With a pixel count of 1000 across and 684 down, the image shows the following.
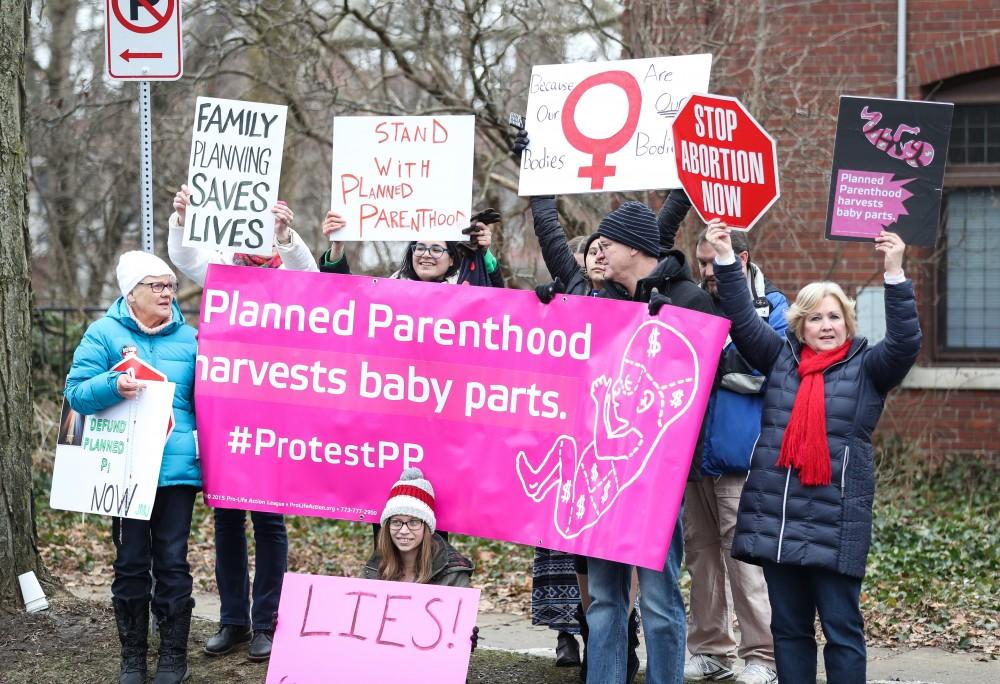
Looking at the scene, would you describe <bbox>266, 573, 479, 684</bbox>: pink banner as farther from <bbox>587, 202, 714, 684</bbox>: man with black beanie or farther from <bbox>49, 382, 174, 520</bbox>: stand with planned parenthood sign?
<bbox>49, 382, 174, 520</bbox>: stand with planned parenthood sign

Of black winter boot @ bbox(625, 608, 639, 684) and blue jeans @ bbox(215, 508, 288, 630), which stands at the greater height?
blue jeans @ bbox(215, 508, 288, 630)

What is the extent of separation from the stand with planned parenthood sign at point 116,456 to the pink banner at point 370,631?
0.72m

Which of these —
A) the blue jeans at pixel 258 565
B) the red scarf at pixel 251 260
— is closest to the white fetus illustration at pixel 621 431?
the blue jeans at pixel 258 565

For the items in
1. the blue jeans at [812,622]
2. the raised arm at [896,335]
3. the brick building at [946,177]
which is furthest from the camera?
the brick building at [946,177]

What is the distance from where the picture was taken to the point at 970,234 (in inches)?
444

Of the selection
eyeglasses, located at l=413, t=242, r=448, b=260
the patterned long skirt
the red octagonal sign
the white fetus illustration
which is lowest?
the patterned long skirt

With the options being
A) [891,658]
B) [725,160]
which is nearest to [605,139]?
[725,160]

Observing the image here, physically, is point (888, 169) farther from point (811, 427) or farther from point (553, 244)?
point (553, 244)

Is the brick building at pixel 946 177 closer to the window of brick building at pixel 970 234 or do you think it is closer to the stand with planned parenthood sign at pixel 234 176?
the window of brick building at pixel 970 234

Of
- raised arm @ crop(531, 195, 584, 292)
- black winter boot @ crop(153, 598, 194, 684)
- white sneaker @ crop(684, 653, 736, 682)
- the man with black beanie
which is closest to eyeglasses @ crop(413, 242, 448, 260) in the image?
raised arm @ crop(531, 195, 584, 292)

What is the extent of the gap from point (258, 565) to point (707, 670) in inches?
81.9

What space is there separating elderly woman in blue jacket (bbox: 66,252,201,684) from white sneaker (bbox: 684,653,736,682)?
2210mm

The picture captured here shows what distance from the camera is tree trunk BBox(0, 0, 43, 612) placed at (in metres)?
6.34

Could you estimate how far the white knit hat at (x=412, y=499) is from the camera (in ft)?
16.9
